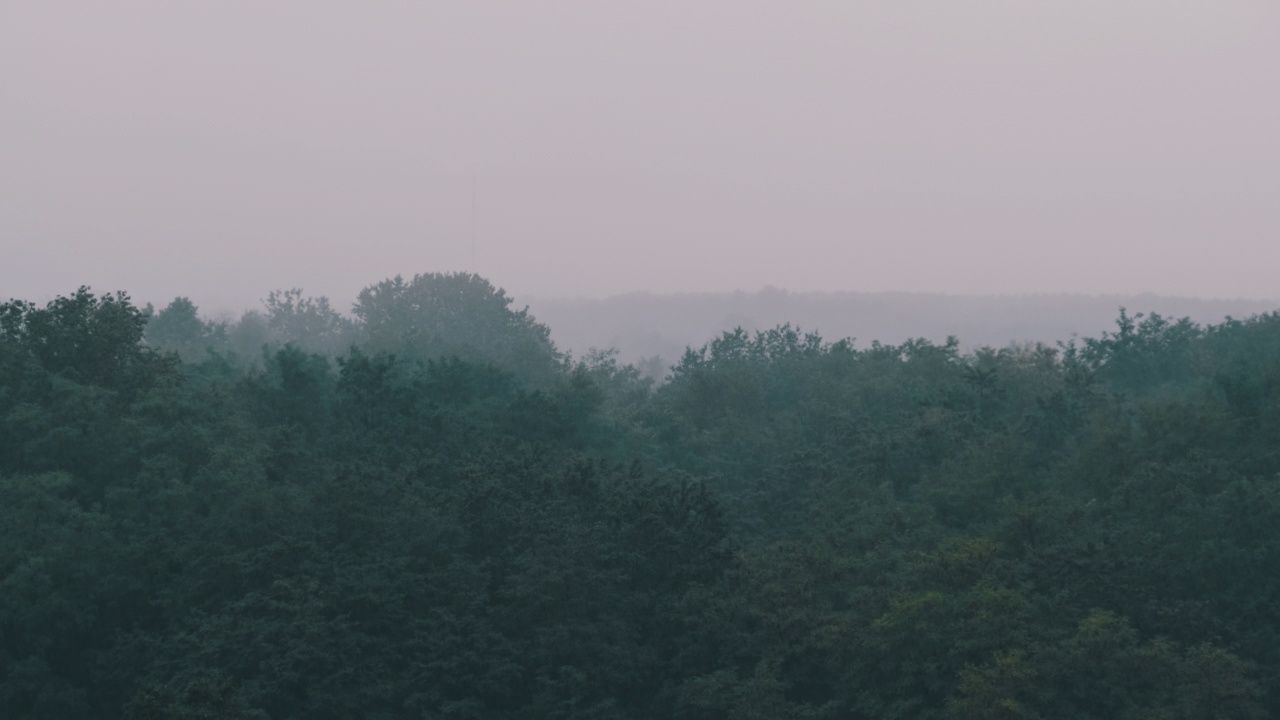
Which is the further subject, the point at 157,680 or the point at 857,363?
the point at 857,363

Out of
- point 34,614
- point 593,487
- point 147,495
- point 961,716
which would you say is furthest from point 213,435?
point 961,716

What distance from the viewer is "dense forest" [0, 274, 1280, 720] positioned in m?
21.5

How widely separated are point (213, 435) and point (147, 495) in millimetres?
2443

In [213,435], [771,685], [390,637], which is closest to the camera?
[771,685]

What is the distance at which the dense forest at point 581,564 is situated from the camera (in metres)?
21.5

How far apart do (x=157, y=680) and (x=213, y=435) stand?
7.52 metres

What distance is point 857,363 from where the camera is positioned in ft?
160

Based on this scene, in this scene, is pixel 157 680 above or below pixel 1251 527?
below

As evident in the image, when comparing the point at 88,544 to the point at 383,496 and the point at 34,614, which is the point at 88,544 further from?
the point at 383,496

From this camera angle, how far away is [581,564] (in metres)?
23.8

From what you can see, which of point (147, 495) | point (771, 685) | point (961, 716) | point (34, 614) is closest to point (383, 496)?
point (147, 495)

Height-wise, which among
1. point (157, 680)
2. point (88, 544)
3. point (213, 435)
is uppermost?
point (213, 435)

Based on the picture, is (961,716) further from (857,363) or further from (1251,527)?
(857,363)

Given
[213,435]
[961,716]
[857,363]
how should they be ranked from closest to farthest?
[961,716] → [213,435] → [857,363]
